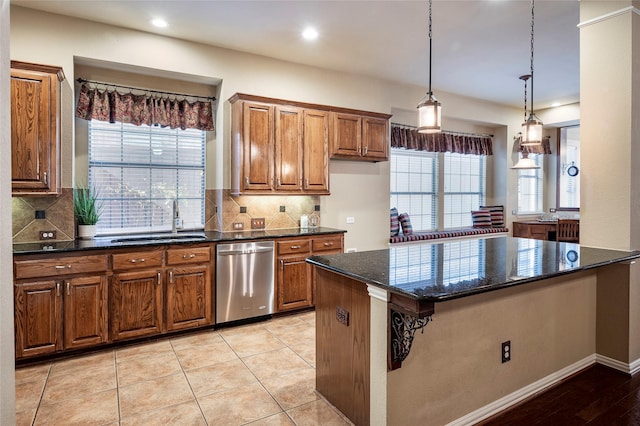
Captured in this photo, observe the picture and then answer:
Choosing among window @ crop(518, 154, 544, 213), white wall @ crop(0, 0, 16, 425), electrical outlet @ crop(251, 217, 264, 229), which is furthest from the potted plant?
window @ crop(518, 154, 544, 213)

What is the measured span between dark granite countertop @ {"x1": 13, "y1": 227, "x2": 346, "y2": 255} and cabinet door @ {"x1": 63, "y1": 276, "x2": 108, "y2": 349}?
289 millimetres

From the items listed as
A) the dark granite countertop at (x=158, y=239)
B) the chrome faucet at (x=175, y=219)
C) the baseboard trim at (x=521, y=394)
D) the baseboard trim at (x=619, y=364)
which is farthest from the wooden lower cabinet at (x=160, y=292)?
the baseboard trim at (x=619, y=364)

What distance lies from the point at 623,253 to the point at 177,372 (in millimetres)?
3488

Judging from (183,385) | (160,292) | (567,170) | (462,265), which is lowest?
(183,385)

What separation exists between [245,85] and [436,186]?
12.7 feet

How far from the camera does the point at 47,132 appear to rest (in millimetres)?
3223

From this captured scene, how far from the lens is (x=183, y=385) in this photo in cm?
275

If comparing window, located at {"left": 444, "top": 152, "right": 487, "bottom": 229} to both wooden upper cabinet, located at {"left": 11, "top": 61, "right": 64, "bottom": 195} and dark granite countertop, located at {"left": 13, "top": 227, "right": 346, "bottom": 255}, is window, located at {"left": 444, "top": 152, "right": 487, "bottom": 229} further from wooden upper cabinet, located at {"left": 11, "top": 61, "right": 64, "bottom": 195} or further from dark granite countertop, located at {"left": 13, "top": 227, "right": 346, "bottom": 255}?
wooden upper cabinet, located at {"left": 11, "top": 61, "right": 64, "bottom": 195}

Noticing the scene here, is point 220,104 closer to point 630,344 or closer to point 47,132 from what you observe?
point 47,132

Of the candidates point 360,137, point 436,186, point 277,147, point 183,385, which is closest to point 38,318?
point 183,385

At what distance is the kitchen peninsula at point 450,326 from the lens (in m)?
1.92

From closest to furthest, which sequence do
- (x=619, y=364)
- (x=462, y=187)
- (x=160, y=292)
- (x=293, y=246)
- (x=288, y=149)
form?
(x=619, y=364) < (x=160, y=292) < (x=293, y=246) < (x=288, y=149) < (x=462, y=187)

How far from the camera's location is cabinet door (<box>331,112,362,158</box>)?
15.7ft

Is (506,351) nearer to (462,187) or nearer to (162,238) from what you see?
(162,238)
